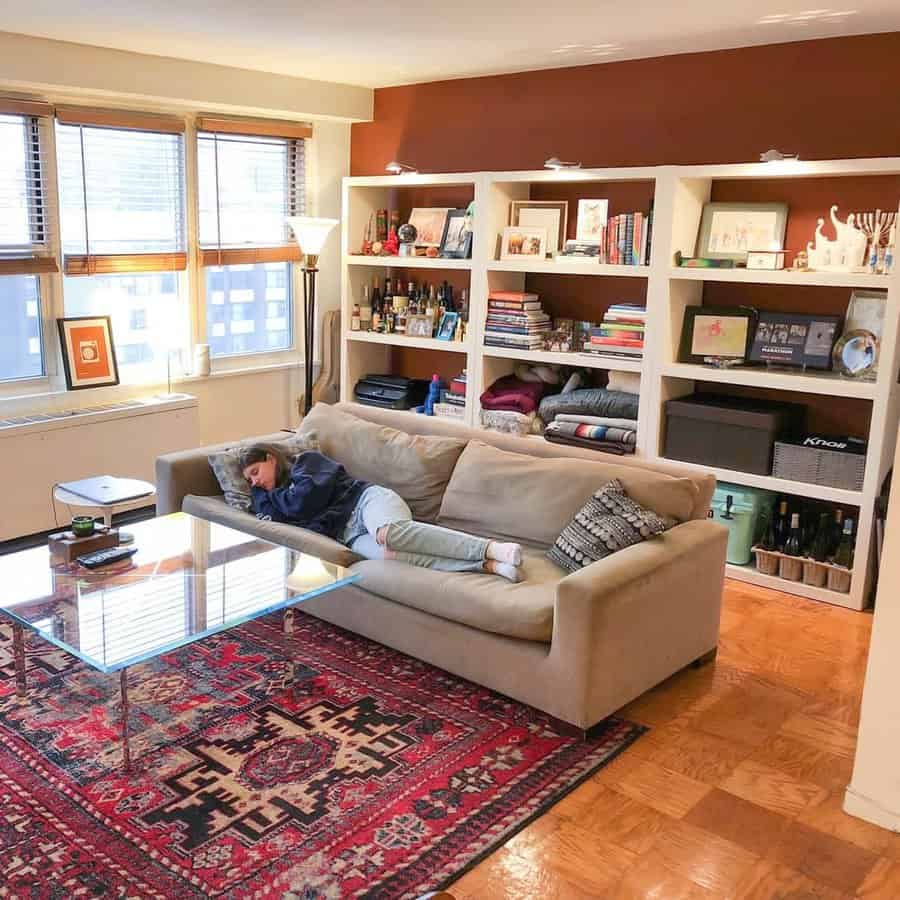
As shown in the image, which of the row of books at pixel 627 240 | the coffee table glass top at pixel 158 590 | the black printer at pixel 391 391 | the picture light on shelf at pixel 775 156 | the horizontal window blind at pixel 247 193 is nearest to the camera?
the coffee table glass top at pixel 158 590

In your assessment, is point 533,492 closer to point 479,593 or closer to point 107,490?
point 479,593

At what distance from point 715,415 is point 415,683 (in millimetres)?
1949

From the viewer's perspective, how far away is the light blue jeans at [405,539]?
3.33m

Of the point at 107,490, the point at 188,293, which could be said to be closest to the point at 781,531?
the point at 107,490

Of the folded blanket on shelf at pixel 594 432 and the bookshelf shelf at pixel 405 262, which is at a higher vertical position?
→ the bookshelf shelf at pixel 405 262

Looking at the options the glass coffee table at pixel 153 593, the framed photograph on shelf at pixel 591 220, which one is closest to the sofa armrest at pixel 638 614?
the glass coffee table at pixel 153 593

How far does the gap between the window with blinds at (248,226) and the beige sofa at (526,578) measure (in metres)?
1.71

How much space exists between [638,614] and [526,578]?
417 millimetres

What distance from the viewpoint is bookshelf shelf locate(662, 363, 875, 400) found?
156 inches

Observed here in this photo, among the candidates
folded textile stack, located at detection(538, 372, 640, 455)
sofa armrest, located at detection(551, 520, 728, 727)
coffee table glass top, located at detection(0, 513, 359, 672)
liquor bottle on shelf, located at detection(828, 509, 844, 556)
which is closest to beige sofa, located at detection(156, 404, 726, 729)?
sofa armrest, located at detection(551, 520, 728, 727)

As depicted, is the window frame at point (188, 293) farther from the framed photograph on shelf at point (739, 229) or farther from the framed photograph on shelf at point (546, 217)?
the framed photograph on shelf at point (739, 229)

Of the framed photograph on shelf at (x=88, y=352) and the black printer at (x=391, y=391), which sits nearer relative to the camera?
the framed photograph on shelf at (x=88, y=352)

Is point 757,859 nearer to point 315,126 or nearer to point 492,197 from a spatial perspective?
point 492,197

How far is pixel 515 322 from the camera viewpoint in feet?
16.3
